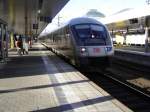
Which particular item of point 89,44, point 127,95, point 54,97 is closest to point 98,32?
point 89,44

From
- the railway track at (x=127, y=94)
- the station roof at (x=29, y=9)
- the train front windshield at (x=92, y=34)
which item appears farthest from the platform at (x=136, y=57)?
the railway track at (x=127, y=94)

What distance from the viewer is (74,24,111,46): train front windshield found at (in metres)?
22.3

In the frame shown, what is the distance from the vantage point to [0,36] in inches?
987

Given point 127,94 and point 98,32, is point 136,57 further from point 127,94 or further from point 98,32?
point 127,94

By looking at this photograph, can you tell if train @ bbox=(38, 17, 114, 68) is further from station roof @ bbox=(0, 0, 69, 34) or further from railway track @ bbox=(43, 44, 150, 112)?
station roof @ bbox=(0, 0, 69, 34)

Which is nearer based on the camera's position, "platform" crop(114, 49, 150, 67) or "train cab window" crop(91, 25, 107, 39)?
"train cab window" crop(91, 25, 107, 39)

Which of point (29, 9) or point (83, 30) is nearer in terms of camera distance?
point (83, 30)

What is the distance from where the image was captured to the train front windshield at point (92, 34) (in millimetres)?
22344

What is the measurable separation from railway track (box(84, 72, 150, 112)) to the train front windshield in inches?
70.9

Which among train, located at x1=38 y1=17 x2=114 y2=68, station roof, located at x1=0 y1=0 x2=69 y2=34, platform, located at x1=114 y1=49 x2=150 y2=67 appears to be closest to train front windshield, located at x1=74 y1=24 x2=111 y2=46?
train, located at x1=38 y1=17 x2=114 y2=68

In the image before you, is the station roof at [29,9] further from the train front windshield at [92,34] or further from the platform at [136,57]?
the train front windshield at [92,34]

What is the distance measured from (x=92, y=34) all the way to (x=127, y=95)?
6921 mm

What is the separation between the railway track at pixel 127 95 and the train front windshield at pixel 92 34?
5.91ft

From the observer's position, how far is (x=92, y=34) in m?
22.9
